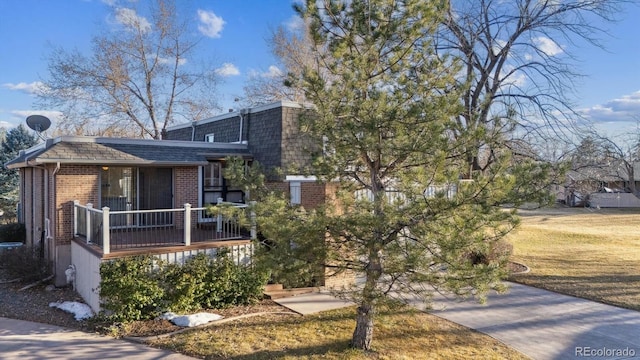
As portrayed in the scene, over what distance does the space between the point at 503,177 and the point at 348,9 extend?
3617mm

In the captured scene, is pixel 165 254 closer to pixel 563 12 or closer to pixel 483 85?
pixel 483 85

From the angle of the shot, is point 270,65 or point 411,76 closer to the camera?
point 411,76

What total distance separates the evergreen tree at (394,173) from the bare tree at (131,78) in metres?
22.8

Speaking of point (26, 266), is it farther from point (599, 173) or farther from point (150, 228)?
point (599, 173)

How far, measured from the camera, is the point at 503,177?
5184 millimetres

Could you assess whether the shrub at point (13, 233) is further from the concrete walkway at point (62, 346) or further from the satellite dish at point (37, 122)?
the concrete walkway at point (62, 346)

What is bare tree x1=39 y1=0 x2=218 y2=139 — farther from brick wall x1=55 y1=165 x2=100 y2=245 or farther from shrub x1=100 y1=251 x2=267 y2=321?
shrub x1=100 y1=251 x2=267 y2=321

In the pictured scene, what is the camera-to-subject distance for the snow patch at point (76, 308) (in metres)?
8.59

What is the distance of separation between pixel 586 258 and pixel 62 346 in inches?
672

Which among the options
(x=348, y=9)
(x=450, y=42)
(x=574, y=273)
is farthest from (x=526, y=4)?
(x=348, y=9)

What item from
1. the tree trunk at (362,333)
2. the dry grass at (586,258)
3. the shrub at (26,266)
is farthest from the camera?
the dry grass at (586,258)

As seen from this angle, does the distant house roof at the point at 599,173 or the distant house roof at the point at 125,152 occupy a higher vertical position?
the distant house roof at the point at 125,152
